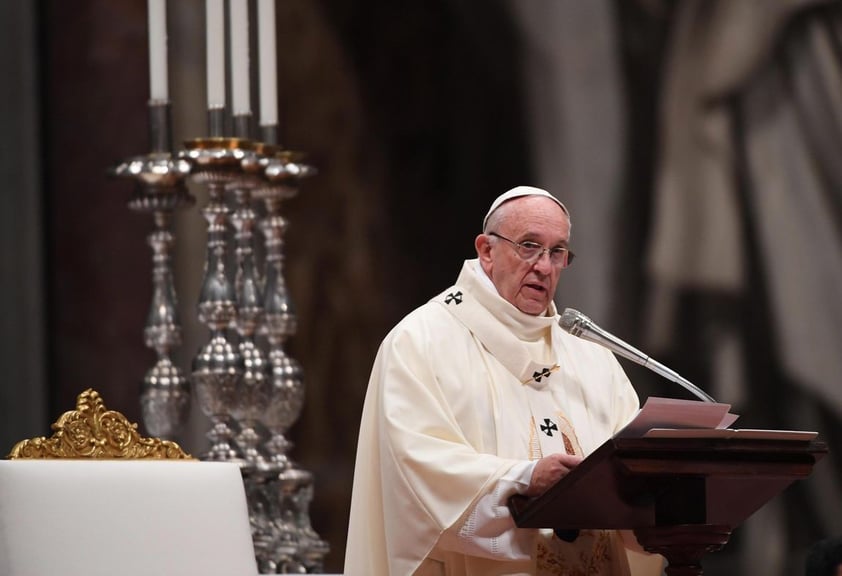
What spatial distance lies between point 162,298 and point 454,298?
127 cm

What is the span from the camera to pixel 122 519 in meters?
3.50

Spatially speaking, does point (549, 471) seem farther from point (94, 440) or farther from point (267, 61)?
point (267, 61)

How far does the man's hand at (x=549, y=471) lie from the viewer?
10.7 ft

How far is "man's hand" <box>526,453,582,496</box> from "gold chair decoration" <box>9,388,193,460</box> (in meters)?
1.03

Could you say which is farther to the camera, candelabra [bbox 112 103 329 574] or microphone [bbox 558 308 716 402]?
candelabra [bbox 112 103 329 574]

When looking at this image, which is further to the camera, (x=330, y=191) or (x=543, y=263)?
(x=330, y=191)

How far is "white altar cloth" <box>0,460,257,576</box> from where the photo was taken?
→ 3.37 metres

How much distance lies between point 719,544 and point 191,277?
4.08 metres

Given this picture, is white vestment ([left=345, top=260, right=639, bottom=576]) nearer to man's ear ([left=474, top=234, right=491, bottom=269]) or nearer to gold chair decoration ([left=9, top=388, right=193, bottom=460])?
man's ear ([left=474, top=234, right=491, bottom=269])

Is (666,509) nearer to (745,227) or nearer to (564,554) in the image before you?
(564,554)

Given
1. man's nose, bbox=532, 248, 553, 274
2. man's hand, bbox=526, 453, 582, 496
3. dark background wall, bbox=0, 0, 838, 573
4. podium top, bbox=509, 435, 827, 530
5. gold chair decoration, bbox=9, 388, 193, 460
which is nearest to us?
podium top, bbox=509, 435, 827, 530

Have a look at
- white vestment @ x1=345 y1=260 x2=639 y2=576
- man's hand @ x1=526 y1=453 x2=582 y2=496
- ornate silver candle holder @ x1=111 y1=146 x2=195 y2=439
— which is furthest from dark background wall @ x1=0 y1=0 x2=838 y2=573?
man's hand @ x1=526 y1=453 x2=582 y2=496

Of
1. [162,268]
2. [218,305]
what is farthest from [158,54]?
[218,305]

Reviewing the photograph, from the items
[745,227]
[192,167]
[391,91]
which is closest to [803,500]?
[745,227]
